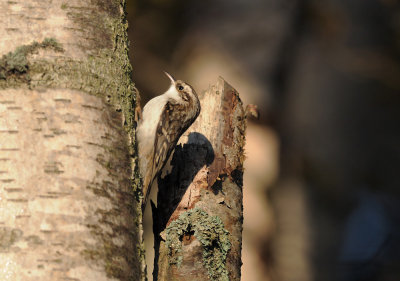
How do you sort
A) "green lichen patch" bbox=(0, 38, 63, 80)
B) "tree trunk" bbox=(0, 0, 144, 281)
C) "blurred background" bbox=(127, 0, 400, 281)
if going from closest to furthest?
"tree trunk" bbox=(0, 0, 144, 281) < "green lichen patch" bbox=(0, 38, 63, 80) < "blurred background" bbox=(127, 0, 400, 281)

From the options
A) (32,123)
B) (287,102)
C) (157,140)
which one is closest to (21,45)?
(32,123)

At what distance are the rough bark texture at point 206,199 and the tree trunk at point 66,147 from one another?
1064mm

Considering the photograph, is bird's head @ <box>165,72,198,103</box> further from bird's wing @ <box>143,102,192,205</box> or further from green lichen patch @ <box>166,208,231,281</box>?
A: green lichen patch @ <box>166,208,231,281</box>

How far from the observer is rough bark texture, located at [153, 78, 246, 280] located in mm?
2992

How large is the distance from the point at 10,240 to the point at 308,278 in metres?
5.69

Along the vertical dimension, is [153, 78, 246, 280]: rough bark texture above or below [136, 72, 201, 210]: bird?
below

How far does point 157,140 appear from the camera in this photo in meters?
4.00

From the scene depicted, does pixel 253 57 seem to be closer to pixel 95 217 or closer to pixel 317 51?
pixel 317 51

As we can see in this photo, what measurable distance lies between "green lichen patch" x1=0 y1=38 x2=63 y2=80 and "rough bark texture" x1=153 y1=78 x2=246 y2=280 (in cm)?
131

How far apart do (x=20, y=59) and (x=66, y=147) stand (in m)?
0.29

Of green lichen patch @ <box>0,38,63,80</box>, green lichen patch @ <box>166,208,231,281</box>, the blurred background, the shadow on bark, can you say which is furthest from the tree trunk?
the blurred background

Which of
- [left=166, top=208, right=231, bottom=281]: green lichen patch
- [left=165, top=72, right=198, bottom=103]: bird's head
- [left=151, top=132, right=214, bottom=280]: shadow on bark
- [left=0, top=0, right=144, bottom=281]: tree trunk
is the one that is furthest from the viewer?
[left=165, top=72, right=198, bottom=103]: bird's head

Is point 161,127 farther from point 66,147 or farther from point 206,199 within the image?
point 66,147

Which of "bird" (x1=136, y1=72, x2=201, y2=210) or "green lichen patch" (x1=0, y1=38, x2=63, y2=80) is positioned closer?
"green lichen patch" (x1=0, y1=38, x2=63, y2=80)
